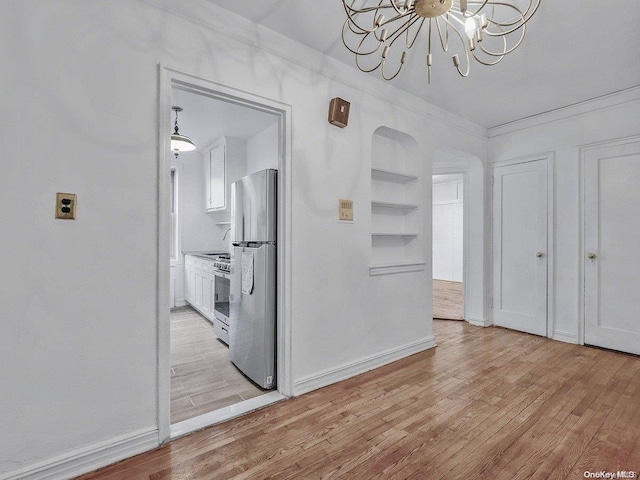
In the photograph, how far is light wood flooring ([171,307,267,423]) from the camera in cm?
234

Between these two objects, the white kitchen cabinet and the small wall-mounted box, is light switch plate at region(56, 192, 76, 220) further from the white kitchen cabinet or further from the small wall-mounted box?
the white kitchen cabinet

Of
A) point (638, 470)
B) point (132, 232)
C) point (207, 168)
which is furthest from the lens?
point (207, 168)

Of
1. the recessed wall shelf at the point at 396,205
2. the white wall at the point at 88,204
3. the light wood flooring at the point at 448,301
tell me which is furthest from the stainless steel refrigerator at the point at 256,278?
the light wood flooring at the point at 448,301

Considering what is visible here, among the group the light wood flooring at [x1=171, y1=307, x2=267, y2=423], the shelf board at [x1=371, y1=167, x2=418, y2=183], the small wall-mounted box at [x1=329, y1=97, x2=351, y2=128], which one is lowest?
the light wood flooring at [x1=171, y1=307, x2=267, y2=423]

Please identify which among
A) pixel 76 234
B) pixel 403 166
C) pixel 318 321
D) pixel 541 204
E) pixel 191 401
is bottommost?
pixel 191 401

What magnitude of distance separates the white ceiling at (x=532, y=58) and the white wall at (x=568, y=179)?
0.60 ft

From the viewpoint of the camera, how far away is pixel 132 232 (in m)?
1.82

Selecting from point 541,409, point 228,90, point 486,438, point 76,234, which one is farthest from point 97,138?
point 541,409

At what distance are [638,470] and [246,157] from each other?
504cm

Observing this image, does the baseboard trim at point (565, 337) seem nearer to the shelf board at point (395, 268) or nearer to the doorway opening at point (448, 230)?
the shelf board at point (395, 268)

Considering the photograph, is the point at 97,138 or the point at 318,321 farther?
the point at 318,321

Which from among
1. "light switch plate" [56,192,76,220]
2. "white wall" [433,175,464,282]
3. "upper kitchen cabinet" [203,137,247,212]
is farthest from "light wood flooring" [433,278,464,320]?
"light switch plate" [56,192,76,220]

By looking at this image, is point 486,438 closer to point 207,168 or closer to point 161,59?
point 161,59

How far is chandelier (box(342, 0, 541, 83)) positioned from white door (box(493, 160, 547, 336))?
195 cm
